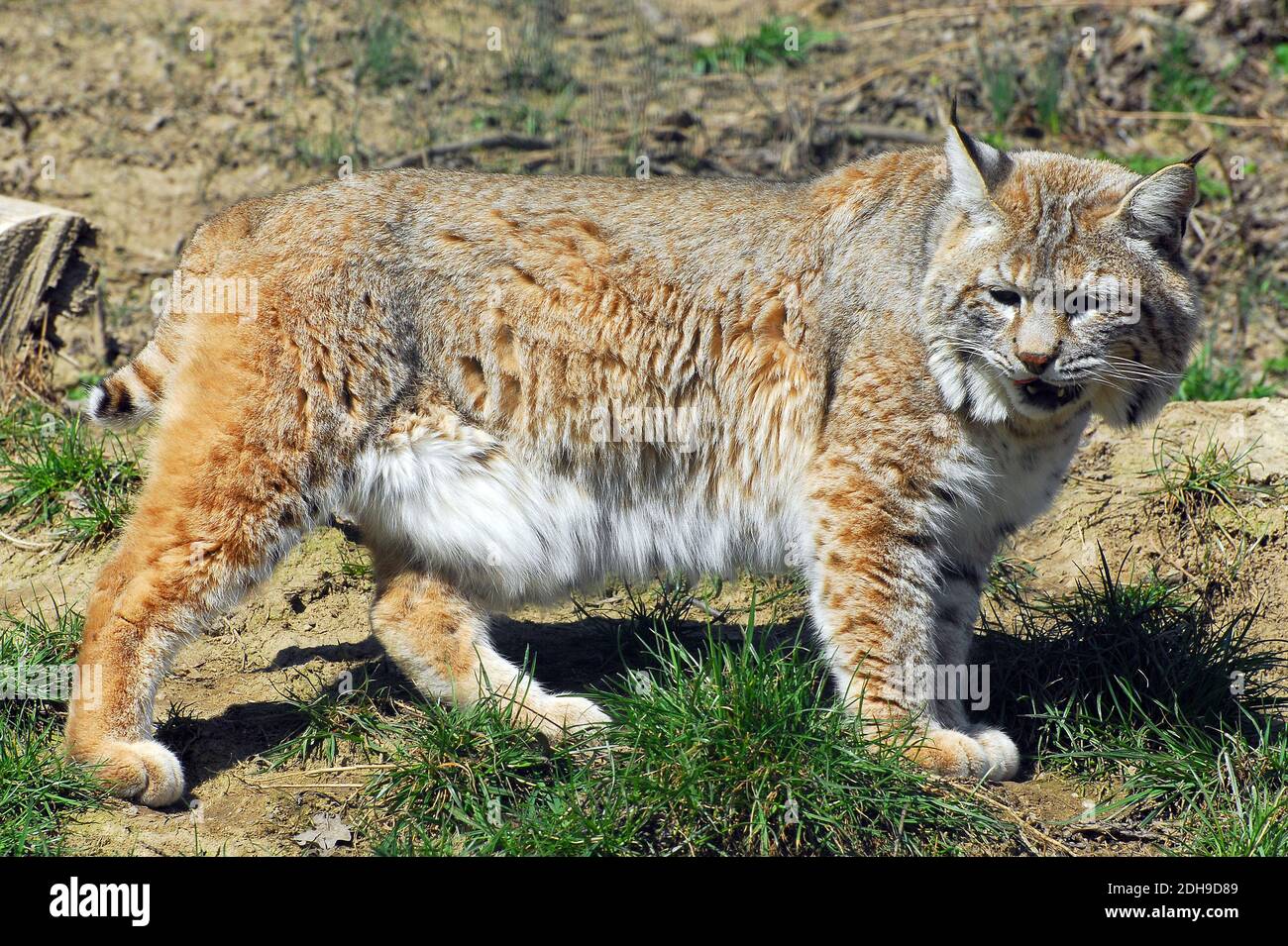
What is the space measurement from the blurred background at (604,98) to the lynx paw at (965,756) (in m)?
3.20

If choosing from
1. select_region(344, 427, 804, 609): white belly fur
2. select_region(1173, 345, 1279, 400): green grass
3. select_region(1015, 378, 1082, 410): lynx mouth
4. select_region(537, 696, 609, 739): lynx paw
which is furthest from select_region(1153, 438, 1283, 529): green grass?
select_region(537, 696, 609, 739): lynx paw

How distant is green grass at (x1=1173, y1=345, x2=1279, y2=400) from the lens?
5684 mm

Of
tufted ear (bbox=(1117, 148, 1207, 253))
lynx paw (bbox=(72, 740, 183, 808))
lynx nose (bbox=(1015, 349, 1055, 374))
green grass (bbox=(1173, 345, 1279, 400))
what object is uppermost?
tufted ear (bbox=(1117, 148, 1207, 253))

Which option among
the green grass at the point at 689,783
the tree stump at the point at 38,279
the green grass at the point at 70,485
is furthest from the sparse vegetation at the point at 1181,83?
the green grass at the point at 70,485

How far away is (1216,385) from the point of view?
18.7 feet

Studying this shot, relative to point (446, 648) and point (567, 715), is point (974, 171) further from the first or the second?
point (446, 648)

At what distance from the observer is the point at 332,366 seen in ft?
12.3

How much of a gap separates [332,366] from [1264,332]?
15.7ft

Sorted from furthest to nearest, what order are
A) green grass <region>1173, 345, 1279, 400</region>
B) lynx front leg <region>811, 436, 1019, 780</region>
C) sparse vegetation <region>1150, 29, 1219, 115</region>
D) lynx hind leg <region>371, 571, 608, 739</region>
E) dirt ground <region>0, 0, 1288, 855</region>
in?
sparse vegetation <region>1150, 29, 1219, 115</region> < green grass <region>1173, 345, 1279, 400</region> < dirt ground <region>0, 0, 1288, 855</region> < lynx hind leg <region>371, 571, 608, 739</region> < lynx front leg <region>811, 436, 1019, 780</region>

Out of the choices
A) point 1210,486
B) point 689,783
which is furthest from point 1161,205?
point 689,783

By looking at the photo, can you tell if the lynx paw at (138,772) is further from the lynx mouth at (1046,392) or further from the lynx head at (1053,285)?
the lynx mouth at (1046,392)

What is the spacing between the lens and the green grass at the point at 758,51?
7.99 m

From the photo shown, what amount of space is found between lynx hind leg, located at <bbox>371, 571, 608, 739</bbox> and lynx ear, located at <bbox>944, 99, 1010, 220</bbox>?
1.89m

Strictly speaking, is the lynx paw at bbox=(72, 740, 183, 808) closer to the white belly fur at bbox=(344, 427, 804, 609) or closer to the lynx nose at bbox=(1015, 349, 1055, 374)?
the white belly fur at bbox=(344, 427, 804, 609)
